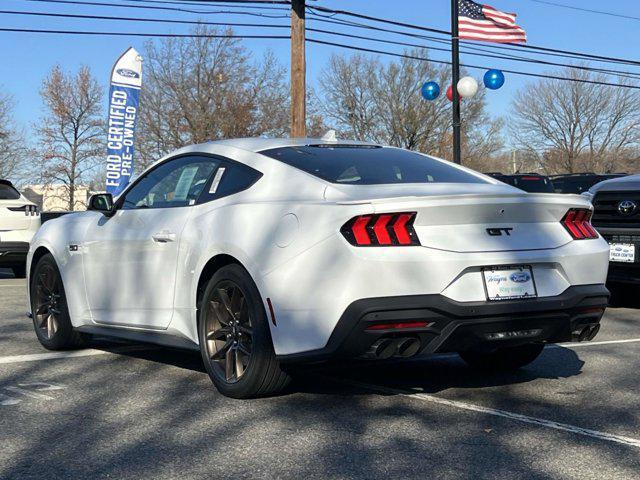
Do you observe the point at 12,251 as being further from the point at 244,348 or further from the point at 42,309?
the point at 244,348

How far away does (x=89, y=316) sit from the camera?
6.05 m

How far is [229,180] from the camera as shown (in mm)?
5055

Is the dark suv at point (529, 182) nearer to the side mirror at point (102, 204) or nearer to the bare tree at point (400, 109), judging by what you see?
the side mirror at point (102, 204)

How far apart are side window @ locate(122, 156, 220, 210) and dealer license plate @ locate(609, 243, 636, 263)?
4767 mm

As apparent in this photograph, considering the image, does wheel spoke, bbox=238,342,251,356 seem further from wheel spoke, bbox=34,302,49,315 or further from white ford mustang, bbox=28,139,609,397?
wheel spoke, bbox=34,302,49,315

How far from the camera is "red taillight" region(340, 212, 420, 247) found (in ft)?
13.5

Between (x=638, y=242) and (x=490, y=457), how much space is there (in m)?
5.47

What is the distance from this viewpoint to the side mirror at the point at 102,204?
596cm

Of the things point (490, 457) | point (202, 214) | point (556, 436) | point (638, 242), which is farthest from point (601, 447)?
point (638, 242)

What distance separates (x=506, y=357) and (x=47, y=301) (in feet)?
11.5

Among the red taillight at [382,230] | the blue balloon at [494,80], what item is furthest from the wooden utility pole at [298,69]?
the red taillight at [382,230]

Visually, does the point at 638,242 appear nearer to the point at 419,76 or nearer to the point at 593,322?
the point at 593,322

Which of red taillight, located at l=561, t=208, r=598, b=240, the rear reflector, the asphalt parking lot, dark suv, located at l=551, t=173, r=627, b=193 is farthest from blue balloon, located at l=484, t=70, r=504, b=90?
the rear reflector

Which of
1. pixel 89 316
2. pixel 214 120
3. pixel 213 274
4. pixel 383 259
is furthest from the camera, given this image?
pixel 214 120
